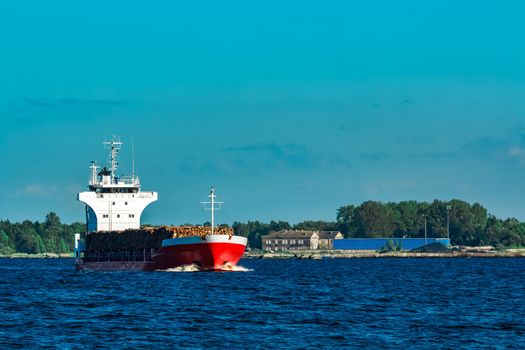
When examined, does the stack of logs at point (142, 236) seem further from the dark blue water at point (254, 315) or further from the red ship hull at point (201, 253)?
the dark blue water at point (254, 315)

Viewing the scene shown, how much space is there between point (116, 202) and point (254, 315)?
68475 millimetres

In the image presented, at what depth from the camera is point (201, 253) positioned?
314 feet

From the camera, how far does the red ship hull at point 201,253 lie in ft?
310

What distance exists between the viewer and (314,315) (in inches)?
2295

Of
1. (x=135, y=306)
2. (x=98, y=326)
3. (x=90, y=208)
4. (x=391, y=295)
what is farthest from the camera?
(x=90, y=208)

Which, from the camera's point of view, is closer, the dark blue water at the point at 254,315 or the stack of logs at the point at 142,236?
the dark blue water at the point at 254,315

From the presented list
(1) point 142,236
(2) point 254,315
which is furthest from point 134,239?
(2) point 254,315

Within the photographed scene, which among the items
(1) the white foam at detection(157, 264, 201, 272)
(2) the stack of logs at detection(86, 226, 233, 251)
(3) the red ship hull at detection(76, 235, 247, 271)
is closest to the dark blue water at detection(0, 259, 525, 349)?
(3) the red ship hull at detection(76, 235, 247, 271)

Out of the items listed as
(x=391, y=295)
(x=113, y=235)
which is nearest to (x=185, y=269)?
(x=113, y=235)

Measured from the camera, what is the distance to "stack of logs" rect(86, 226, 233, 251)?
331ft

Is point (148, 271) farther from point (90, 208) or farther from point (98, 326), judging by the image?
point (98, 326)

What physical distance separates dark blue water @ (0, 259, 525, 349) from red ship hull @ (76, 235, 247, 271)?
652 centimetres

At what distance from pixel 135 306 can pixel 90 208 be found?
63.5m

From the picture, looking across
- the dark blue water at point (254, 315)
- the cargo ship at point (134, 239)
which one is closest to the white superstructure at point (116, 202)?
the cargo ship at point (134, 239)
